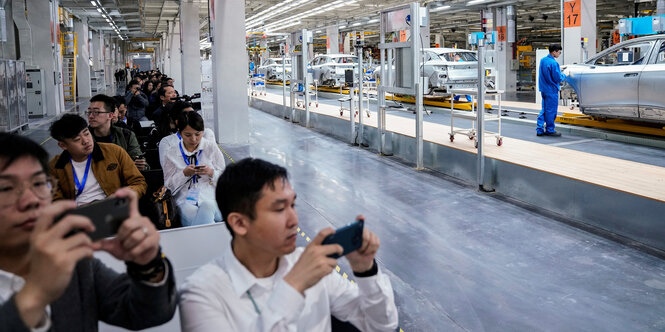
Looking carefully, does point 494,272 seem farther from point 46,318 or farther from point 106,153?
point 46,318

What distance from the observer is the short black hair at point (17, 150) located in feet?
4.56

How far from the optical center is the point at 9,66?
44.5 feet

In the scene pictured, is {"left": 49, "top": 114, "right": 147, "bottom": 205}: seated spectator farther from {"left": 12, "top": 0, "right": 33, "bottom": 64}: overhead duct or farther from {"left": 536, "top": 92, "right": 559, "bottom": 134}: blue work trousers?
{"left": 12, "top": 0, "right": 33, "bottom": 64}: overhead duct

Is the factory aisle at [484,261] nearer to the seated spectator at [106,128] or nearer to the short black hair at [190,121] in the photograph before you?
the short black hair at [190,121]

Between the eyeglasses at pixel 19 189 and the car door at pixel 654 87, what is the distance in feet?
30.3

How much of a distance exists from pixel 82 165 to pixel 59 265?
2692 mm

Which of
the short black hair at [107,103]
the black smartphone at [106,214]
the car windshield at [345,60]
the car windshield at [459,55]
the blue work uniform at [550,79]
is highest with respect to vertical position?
the car windshield at [345,60]

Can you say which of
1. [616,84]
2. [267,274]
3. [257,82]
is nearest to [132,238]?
[267,274]

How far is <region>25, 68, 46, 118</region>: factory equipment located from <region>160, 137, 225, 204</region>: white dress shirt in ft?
49.7

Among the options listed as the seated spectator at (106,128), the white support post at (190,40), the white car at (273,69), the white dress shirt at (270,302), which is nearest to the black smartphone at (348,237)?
the white dress shirt at (270,302)

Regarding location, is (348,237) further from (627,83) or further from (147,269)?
(627,83)

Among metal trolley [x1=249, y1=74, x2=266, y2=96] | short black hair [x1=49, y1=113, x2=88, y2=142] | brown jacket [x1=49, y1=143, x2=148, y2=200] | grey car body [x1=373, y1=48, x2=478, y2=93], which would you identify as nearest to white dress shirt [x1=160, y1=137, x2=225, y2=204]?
brown jacket [x1=49, y1=143, x2=148, y2=200]

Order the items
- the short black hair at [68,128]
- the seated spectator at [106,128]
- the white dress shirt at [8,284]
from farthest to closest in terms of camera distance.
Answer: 1. the seated spectator at [106,128]
2. the short black hair at [68,128]
3. the white dress shirt at [8,284]

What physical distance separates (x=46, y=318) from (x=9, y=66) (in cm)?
1451
